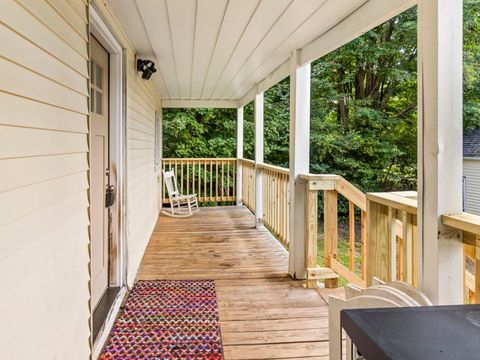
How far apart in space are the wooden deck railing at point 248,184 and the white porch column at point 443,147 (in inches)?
191

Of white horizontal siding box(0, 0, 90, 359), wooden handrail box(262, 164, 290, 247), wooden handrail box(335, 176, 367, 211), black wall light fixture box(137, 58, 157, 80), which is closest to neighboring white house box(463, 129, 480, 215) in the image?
wooden handrail box(335, 176, 367, 211)

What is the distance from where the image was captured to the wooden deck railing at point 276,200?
13.5ft

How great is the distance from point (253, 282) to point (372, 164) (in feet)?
15.8

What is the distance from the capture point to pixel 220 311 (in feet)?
8.64

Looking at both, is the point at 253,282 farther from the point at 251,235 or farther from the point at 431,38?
the point at 431,38

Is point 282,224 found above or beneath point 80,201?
beneath

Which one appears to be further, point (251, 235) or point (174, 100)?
point (174, 100)

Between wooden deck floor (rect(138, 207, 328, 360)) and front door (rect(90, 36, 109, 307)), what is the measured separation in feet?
2.76

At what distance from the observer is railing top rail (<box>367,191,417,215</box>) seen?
1690mm

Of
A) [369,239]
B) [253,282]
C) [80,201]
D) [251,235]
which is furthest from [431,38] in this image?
[251,235]

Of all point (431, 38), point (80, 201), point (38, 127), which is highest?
point (431, 38)

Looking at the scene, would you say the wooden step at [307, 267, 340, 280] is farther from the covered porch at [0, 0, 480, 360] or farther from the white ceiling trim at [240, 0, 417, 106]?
the white ceiling trim at [240, 0, 417, 106]

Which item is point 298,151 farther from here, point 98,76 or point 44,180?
point 44,180

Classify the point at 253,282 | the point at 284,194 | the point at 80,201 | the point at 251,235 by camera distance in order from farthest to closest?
the point at 251,235
the point at 284,194
the point at 253,282
the point at 80,201
